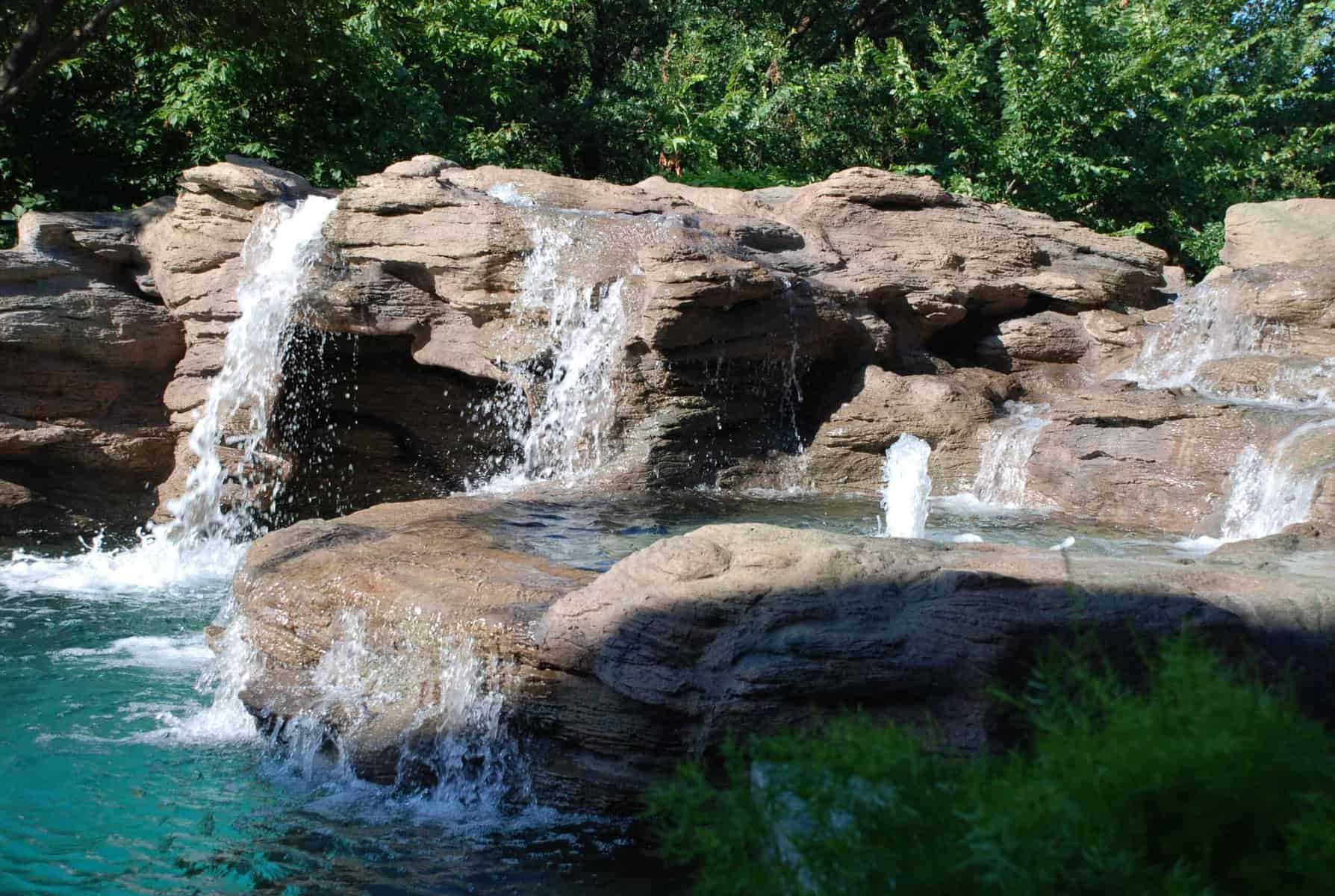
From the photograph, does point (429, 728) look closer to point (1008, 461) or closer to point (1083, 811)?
point (1083, 811)

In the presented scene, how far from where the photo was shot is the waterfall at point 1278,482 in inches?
303

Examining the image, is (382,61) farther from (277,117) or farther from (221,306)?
(221,306)

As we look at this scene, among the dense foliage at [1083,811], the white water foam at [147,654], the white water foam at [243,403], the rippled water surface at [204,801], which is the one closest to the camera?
the dense foliage at [1083,811]

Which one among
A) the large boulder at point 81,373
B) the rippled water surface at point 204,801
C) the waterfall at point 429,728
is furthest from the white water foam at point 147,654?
the large boulder at point 81,373

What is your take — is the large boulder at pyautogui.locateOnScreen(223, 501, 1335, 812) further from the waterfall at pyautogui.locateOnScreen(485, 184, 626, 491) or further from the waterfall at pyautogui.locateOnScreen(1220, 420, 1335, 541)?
the waterfall at pyautogui.locateOnScreen(485, 184, 626, 491)

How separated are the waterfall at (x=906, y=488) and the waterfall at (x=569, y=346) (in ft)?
6.95

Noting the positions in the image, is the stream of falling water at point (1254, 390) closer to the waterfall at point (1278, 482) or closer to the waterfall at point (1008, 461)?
the waterfall at point (1278, 482)

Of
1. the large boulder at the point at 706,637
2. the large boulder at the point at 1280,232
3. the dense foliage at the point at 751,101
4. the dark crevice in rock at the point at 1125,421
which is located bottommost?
the large boulder at the point at 706,637

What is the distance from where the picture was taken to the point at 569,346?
31.0 ft

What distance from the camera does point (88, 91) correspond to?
45.9 ft

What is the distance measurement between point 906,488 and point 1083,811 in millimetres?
6917

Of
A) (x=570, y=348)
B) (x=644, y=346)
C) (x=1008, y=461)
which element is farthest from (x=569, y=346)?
(x=1008, y=461)

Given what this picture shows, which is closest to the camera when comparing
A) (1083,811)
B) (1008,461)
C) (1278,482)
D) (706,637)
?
(1083,811)

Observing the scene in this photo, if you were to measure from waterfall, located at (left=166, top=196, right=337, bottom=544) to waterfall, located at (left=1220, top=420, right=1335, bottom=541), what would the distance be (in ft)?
22.3
